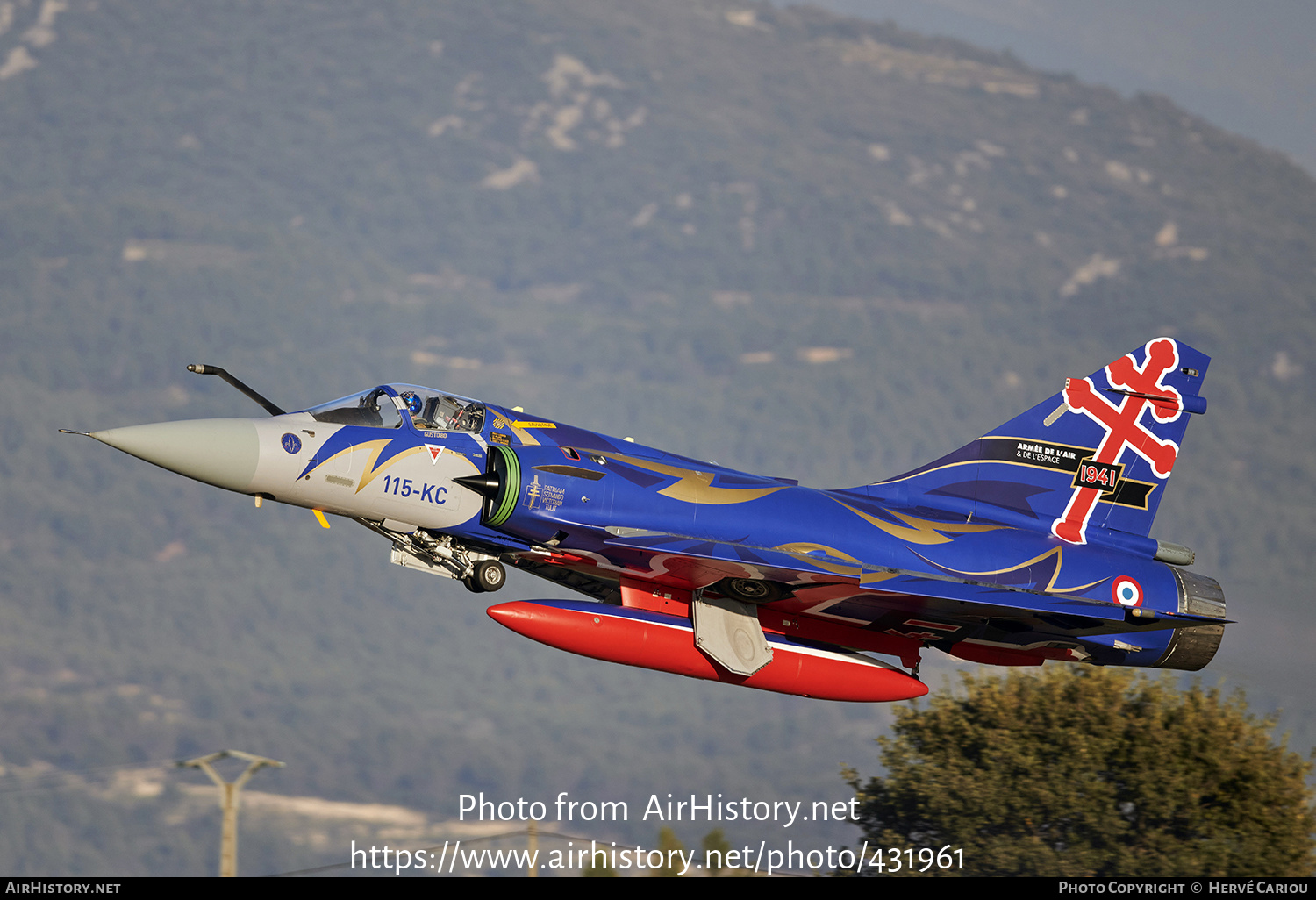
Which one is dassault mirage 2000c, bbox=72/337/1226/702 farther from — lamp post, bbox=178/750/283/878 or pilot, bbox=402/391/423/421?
lamp post, bbox=178/750/283/878

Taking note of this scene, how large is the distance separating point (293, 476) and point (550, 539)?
13.2 feet

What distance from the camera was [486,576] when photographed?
21.8 m

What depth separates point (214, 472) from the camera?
20.4m

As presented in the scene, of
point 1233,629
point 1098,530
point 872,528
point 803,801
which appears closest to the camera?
point 872,528

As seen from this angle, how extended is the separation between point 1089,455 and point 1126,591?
2.92 meters

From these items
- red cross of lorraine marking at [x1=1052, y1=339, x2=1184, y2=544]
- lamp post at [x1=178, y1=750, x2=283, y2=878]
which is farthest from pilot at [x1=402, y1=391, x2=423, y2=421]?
red cross of lorraine marking at [x1=1052, y1=339, x2=1184, y2=544]

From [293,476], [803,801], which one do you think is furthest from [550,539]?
[803,801]

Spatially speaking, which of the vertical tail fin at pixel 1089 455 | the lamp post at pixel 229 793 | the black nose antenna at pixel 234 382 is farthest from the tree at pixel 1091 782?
the black nose antenna at pixel 234 382

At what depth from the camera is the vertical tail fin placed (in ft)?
82.3

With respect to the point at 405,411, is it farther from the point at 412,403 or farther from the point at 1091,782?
the point at 1091,782

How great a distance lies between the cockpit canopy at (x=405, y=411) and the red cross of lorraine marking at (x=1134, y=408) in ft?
36.4

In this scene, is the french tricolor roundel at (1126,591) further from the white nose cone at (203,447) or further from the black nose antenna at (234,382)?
the white nose cone at (203,447)

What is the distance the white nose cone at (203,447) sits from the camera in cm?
2000
